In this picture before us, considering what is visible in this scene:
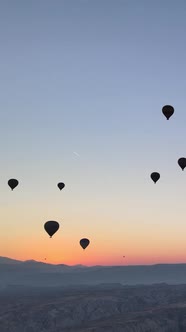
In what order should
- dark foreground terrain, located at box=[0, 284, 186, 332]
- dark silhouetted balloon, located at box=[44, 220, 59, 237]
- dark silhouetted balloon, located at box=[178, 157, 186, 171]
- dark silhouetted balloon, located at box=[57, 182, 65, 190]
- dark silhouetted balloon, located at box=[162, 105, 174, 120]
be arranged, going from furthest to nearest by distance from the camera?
1. dark foreground terrain, located at box=[0, 284, 186, 332]
2. dark silhouetted balloon, located at box=[57, 182, 65, 190]
3. dark silhouetted balloon, located at box=[178, 157, 186, 171]
4. dark silhouetted balloon, located at box=[44, 220, 59, 237]
5. dark silhouetted balloon, located at box=[162, 105, 174, 120]

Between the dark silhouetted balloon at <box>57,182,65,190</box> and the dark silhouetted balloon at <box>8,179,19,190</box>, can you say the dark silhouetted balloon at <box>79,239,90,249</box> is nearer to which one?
the dark silhouetted balloon at <box>57,182,65,190</box>

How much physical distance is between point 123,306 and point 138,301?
9838mm

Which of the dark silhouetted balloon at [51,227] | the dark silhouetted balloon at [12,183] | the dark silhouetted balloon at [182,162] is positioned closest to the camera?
the dark silhouetted balloon at [51,227]

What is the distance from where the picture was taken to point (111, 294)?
174000mm

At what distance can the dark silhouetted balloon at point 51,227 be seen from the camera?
51.5 meters

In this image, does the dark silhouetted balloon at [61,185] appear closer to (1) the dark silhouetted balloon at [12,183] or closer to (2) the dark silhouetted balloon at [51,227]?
(1) the dark silhouetted balloon at [12,183]

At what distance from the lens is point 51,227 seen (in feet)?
171

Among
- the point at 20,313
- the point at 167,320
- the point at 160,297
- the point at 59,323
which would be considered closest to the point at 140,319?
the point at 167,320

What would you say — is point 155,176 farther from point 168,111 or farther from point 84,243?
point 84,243

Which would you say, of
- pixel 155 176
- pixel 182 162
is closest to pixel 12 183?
Result: pixel 155 176

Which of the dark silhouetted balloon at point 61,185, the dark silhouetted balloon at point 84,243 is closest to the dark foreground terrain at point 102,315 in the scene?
the dark silhouetted balloon at point 84,243

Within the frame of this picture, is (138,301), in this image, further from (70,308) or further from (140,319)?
(140,319)

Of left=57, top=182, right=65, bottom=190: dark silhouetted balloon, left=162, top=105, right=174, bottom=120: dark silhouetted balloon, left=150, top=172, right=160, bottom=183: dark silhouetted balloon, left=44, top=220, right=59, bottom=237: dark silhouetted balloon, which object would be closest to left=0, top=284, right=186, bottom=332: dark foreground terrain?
left=57, top=182, right=65, bottom=190: dark silhouetted balloon

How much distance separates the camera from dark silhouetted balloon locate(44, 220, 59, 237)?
5150 cm
